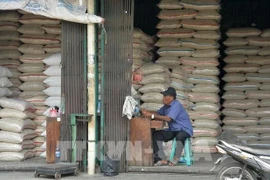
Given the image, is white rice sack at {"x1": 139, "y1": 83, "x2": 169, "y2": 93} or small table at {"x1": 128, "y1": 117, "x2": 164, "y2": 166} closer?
small table at {"x1": 128, "y1": 117, "x2": 164, "y2": 166}

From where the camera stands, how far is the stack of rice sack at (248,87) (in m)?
10.3

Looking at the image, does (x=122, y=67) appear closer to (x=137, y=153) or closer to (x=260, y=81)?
(x=137, y=153)

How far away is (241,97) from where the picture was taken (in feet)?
33.9

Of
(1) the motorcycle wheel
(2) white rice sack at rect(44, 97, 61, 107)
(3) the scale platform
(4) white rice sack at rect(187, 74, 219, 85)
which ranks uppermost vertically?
(4) white rice sack at rect(187, 74, 219, 85)

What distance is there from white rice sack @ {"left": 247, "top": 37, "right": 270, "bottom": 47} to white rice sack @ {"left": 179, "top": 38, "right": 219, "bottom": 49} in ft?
2.54

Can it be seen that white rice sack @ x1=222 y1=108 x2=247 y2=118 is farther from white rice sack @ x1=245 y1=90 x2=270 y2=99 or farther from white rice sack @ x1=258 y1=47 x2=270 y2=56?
white rice sack @ x1=258 y1=47 x2=270 y2=56

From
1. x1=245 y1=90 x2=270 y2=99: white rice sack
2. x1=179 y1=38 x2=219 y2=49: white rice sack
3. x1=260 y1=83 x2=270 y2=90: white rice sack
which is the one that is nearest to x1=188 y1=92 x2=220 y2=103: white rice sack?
x1=245 y1=90 x2=270 y2=99: white rice sack

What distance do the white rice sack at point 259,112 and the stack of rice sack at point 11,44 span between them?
14.7 ft

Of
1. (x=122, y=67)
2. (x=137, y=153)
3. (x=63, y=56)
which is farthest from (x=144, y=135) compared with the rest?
(x=63, y=56)

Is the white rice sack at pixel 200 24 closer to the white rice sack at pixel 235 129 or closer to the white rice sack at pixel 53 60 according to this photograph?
the white rice sack at pixel 235 129

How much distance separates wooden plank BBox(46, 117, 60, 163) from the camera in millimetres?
8695

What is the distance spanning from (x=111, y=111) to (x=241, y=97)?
3.10 metres

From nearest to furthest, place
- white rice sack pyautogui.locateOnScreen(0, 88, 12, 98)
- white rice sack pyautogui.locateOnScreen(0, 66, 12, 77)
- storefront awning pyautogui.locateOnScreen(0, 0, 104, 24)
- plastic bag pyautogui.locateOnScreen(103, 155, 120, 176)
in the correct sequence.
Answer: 1. storefront awning pyautogui.locateOnScreen(0, 0, 104, 24)
2. plastic bag pyautogui.locateOnScreen(103, 155, 120, 176)
3. white rice sack pyautogui.locateOnScreen(0, 88, 12, 98)
4. white rice sack pyautogui.locateOnScreen(0, 66, 12, 77)

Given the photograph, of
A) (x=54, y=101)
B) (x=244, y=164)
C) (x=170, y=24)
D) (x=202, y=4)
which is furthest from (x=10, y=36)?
(x=244, y=164)
